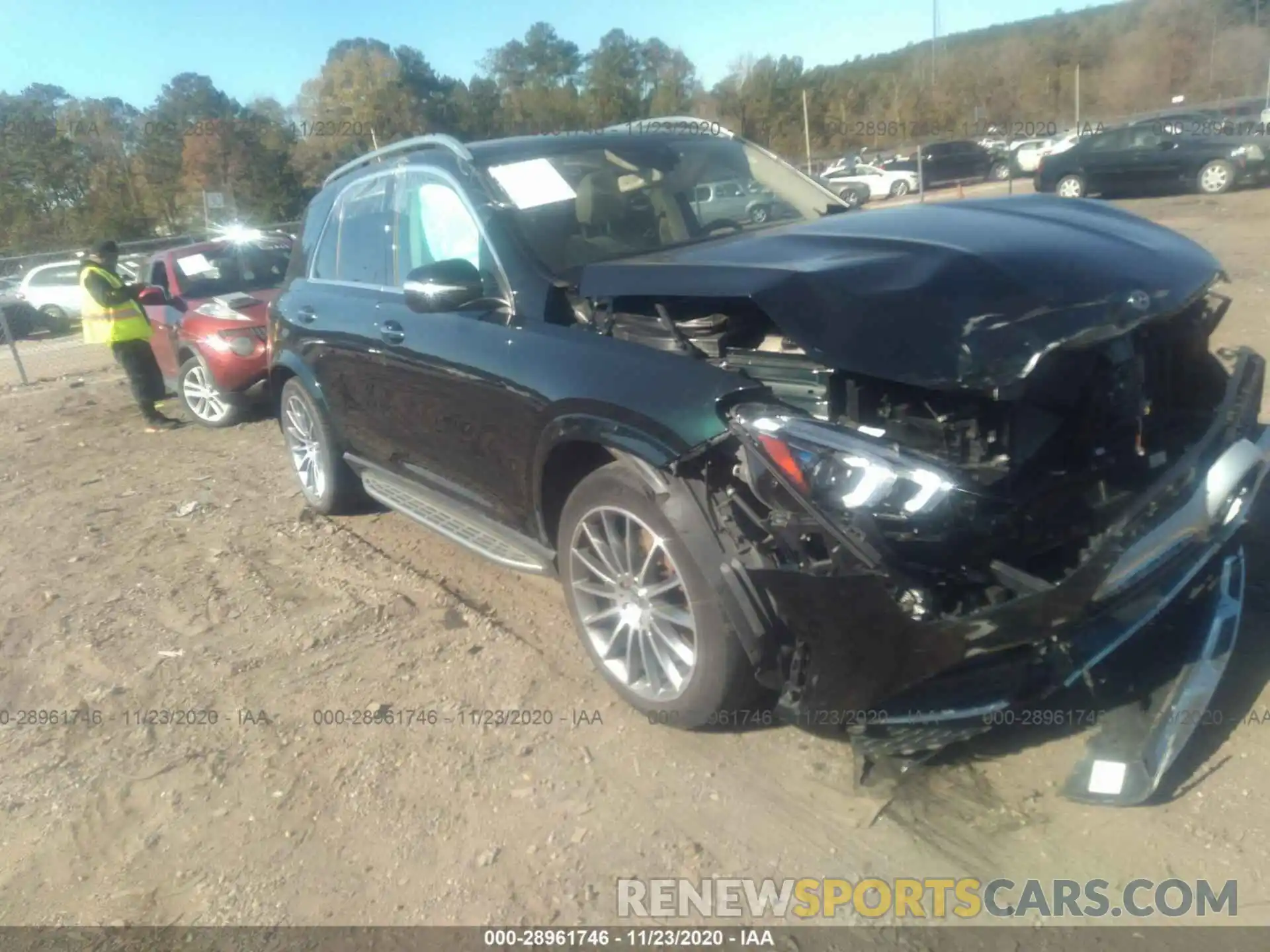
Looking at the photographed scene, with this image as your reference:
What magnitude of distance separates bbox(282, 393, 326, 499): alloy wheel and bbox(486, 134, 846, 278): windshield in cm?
215

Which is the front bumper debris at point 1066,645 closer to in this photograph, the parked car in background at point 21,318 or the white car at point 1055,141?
the parked car in background at point 21,318

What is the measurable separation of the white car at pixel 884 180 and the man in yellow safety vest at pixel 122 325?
77.3ft

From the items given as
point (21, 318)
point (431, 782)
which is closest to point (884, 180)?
point (21, 318)

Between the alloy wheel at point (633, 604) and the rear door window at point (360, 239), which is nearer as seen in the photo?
the alloy wheel at point (633, 604)

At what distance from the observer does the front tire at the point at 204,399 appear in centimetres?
885

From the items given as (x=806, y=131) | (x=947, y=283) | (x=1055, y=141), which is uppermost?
(x=806, y=131)

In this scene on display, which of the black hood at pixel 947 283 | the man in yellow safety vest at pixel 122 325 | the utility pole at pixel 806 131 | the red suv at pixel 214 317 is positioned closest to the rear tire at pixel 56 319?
the red suv at pixel 214 317

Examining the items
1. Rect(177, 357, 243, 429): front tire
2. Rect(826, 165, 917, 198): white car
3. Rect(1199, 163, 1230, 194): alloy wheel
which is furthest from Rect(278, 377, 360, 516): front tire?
Rect(826, 165, 917, 198): white car

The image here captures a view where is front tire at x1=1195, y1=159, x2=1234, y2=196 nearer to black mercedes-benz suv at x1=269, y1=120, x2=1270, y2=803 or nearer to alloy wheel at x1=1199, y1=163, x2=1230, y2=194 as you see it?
alloy wheel at x1=1199, y1=163, x2=1230, y2=194

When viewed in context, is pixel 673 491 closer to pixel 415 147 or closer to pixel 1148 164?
pixel 415 147

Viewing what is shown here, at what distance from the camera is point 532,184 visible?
4.19m

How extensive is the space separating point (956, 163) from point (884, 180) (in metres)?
2.99

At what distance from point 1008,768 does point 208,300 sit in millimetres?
8287

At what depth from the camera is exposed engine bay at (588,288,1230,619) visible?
2539 mm
